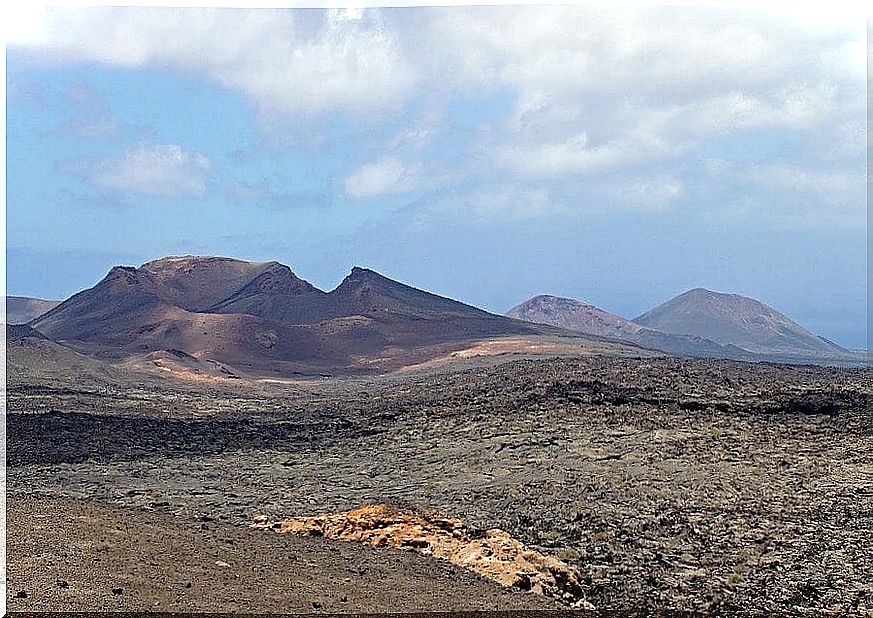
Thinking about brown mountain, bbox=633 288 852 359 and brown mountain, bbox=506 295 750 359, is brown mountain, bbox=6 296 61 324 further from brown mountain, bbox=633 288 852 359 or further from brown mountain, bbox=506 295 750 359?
brown mountain, bbox=633 288 852 359

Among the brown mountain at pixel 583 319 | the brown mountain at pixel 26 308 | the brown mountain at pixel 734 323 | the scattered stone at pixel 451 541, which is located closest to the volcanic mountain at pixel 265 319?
the brown mountain at pixel 26 308

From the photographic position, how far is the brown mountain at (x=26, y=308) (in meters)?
89.2

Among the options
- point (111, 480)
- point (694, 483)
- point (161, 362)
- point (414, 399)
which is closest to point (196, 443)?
point (111, 480)

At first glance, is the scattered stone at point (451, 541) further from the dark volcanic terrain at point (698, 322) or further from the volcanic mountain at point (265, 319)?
the dark volcanic terrain at point (698, 322)

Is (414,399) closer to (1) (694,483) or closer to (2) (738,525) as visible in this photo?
(1) (694,483)

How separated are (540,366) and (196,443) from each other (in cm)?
1423

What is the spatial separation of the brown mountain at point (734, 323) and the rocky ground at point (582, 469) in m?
72.5

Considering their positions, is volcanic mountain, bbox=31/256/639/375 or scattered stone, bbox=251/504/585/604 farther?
volcanic mountain, bbox=31/256/639/375

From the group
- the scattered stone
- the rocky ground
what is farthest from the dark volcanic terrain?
the scattered stone

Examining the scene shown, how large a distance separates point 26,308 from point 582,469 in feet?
292

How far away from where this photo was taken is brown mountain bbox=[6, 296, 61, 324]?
89.2 meters

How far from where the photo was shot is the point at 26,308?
92250mm

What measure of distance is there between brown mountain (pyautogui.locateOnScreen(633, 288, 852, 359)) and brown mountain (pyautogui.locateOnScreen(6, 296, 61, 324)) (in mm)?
64896

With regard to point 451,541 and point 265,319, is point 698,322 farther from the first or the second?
point 451,541
